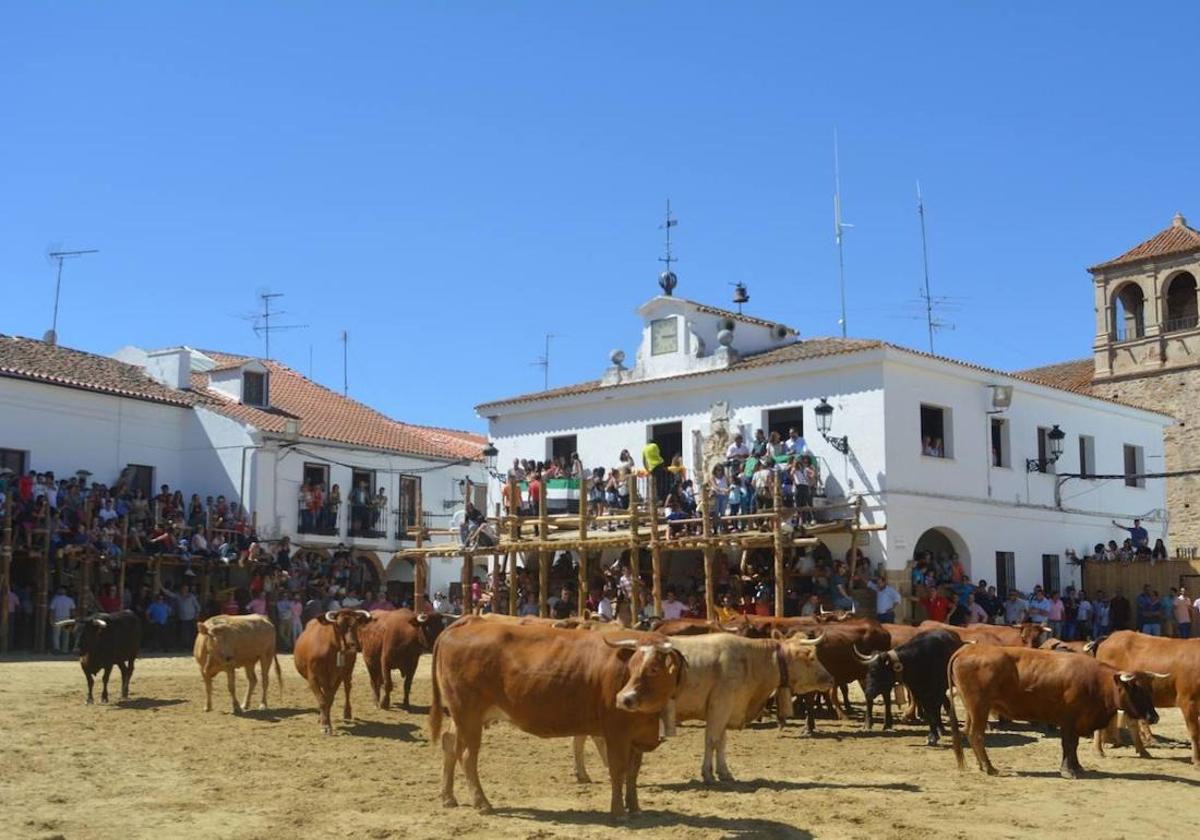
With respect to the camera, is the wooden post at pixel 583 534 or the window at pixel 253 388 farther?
the window at pixel 253 388

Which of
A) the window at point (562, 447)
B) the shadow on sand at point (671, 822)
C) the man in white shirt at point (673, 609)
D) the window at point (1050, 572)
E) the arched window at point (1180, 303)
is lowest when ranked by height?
the shadow on sand at point (671, 822)

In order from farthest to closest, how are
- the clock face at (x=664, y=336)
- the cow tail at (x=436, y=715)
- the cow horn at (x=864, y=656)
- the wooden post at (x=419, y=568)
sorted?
the wooden post at (x=419, y=568) < the clock face at (x=664, y=336) < the cow horn at (x=864, y=656) < the cow tail at (x=436, y=715)

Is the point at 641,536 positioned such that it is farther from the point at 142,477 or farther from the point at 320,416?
the point at 320,416

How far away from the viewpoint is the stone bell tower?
152 ft

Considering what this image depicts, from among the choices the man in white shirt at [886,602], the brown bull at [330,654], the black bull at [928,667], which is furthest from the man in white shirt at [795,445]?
the brown bull at [330,654]

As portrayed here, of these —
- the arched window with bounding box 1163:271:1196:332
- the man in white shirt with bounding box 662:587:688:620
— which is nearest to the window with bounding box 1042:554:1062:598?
the man in white shirt with bounding box 662:587:688:620

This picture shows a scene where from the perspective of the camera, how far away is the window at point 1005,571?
98.8 ft

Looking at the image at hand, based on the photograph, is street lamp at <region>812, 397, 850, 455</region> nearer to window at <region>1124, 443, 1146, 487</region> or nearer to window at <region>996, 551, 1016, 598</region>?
window at <region>996, 551, 1016, 598</region>

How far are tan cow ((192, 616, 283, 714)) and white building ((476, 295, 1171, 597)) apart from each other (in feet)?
44.7

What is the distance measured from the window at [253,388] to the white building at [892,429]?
35.6 feet

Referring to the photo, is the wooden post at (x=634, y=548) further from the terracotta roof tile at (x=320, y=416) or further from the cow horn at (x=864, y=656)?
the terracotta roof tile at (x=320, y=416)

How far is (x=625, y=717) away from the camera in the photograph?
10406 millimetres

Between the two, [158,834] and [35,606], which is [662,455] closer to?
[35,606]

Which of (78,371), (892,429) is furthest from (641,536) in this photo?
(78,371)
